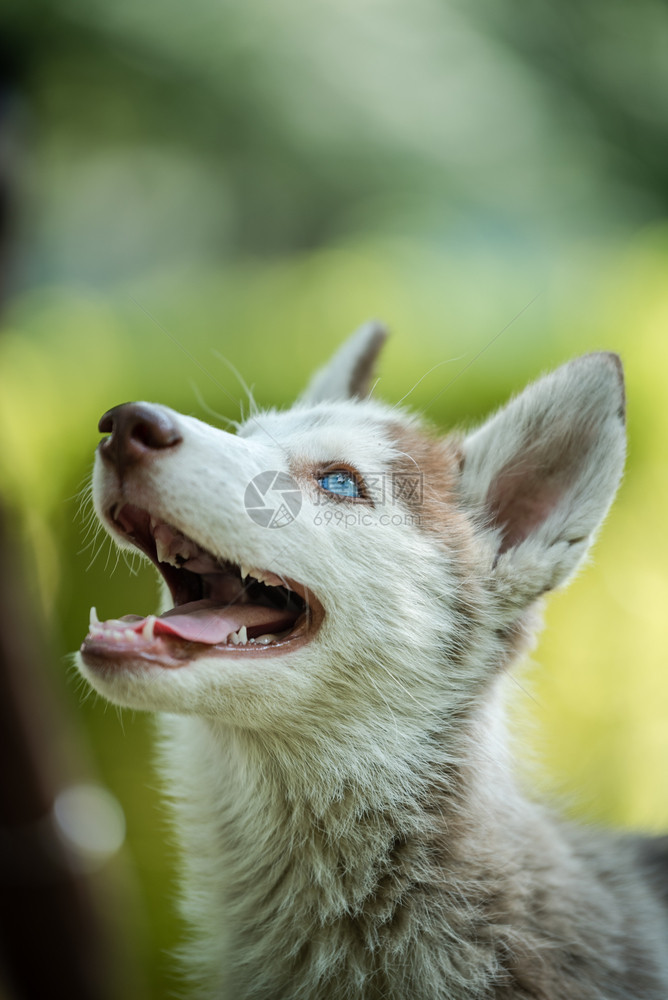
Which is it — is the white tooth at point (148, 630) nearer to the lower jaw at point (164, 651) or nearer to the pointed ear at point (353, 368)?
the lower jaw at point (164, 651)

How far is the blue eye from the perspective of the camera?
4.32 feet

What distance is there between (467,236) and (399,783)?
338 cm

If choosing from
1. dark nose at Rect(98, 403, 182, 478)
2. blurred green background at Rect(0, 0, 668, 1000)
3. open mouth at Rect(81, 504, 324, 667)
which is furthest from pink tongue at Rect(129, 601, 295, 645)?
blurred green background at Rect(0, 0, 668, 1000)

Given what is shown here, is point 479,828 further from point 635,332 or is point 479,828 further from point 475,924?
point 635,332

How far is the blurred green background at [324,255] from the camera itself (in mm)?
2463

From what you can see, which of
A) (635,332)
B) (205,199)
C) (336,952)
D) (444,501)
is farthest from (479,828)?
(205,199)

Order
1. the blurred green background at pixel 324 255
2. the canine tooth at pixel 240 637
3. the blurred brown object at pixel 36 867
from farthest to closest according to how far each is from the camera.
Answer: the blurred green background at pixel 324 255 → the blurred brown object at pixel 36 867 → the canine tooth at pixel 240 637

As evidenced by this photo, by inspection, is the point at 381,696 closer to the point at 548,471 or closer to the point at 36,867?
the point at 548,471

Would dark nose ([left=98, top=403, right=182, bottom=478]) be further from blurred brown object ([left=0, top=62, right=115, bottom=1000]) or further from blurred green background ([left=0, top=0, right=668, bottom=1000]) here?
blurred brown object ([left=0, top=62, right=115, bottom=1000])

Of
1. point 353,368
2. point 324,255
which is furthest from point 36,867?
point 324,255

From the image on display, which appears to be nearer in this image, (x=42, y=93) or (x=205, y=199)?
(x=42, y=93)

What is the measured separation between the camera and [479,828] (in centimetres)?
133

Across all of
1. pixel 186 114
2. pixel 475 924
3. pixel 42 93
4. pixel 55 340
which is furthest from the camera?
pixel 186 114

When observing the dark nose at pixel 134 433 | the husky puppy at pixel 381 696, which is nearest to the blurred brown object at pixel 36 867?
the husky puppy at pixel 381 696
